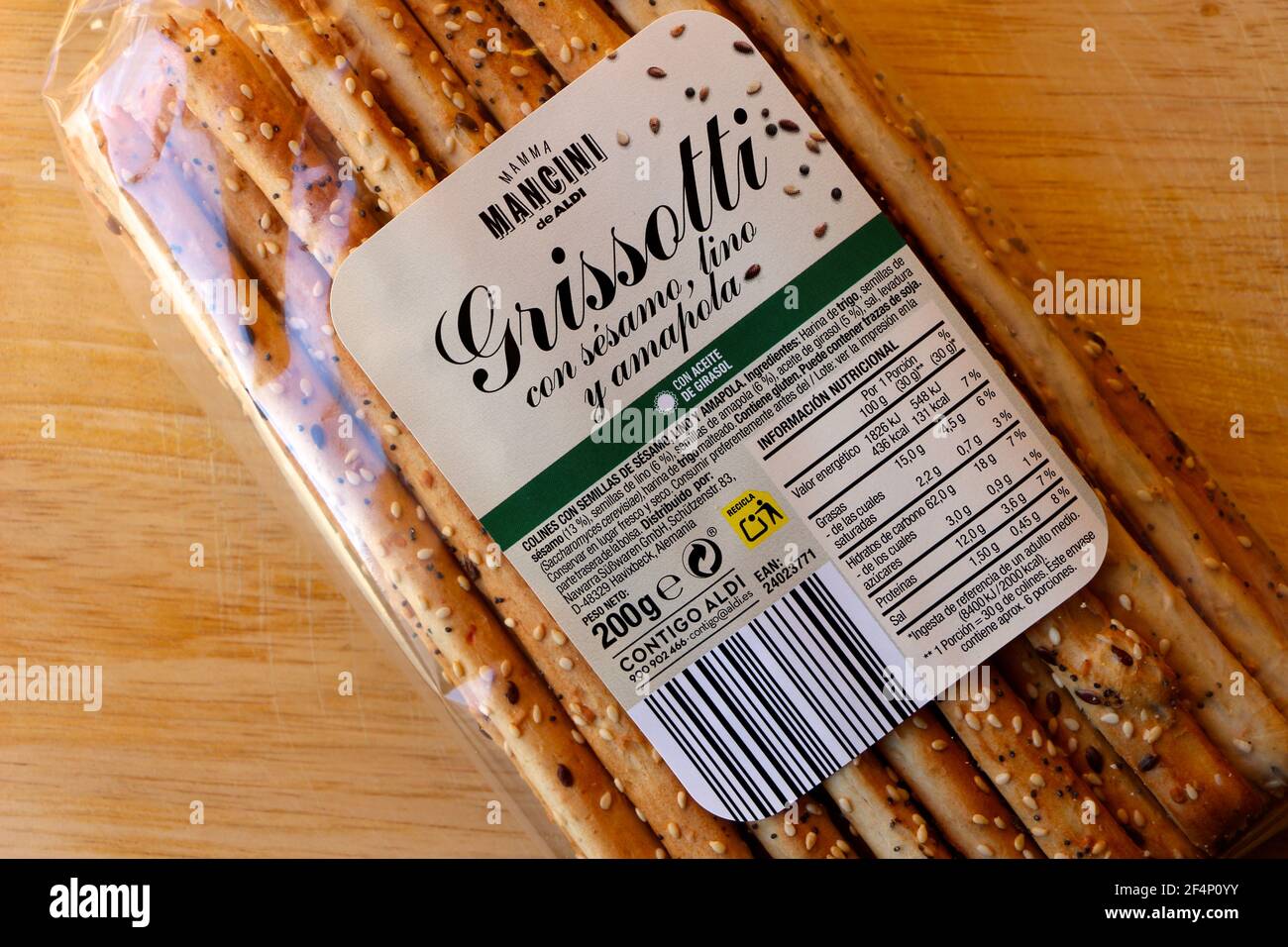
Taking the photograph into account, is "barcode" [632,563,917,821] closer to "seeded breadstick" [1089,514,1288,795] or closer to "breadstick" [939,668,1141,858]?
"breadstick" [939,668,1141,858]

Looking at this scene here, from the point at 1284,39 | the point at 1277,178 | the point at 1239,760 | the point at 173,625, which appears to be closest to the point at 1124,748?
the point at 1239,760

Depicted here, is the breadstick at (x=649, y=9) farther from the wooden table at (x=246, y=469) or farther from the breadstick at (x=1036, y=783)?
the breadstick at (x=1036, y=783)

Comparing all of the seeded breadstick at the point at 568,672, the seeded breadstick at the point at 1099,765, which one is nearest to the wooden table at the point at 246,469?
the seeded breadstick at the point at 568,672

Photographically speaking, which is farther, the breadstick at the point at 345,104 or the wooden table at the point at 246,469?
the wooden table at the point at 246,469

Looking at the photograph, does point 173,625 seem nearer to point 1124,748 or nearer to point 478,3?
point 478,3

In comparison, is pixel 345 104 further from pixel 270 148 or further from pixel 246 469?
pixel 246 469
